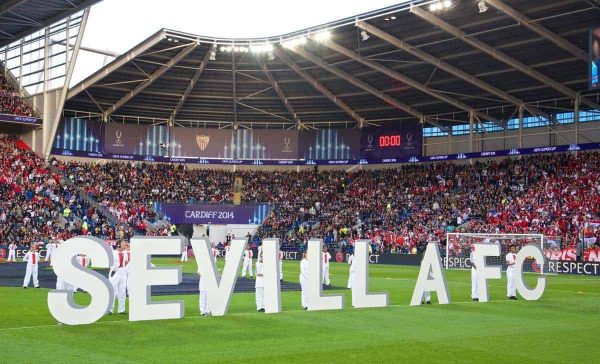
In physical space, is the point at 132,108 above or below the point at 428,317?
above

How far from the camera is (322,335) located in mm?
16031

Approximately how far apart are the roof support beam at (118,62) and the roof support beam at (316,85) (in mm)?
8283

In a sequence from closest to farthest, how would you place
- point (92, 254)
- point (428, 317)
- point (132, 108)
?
point (92, 254), point (428, 317), point (132, 108)

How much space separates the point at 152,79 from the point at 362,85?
15.8m

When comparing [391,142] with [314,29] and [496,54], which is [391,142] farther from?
[496,54]

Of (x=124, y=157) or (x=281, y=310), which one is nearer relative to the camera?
(x=281, y=310)

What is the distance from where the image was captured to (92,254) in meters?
16.7

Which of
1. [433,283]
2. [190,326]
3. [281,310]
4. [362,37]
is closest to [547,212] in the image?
[362,37]

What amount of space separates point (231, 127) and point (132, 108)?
930 cm

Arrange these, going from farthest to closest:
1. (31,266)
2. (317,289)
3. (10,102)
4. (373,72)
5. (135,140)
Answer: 1. (135,140)
2. (10,102)
3. (373,72)
4. (31,266)
5. (317,289)

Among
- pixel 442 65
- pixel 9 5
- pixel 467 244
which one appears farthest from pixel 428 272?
pixel 9 5

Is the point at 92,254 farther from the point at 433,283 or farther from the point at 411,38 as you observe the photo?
the point at 411,38

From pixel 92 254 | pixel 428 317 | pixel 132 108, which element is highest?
pixel 132 108

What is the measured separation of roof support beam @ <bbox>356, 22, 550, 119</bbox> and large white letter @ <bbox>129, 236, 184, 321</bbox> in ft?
98.9
